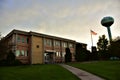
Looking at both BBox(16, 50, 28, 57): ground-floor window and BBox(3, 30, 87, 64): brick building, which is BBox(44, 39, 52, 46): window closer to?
BBox(3, 30, 87, 64): brick building

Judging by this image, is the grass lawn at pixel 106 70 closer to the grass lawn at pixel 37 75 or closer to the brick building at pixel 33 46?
the grass lawn at pixel 37 75

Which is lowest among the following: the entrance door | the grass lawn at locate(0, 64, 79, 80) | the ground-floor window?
the grass lawn at locate(0, 64, 79, 80)

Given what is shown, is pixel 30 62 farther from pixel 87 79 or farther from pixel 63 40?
pixel 87 79

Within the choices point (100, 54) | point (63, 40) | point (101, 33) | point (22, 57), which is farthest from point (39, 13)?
point (101, 33)

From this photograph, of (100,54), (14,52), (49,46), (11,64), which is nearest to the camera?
(11,64)

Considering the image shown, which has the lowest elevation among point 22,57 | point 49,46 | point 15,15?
point 22,57

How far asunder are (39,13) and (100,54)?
3449 centimetres

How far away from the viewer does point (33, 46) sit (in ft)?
138

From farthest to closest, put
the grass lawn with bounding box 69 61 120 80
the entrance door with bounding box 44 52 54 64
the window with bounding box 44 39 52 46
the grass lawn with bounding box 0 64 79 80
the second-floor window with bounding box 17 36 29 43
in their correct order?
1. the entrance door with bounding box 44 52 54 64
2. the window with bounding box 44 39 52 46
3. the second-floor window with bounding box 17 36 29 43
4. the grass lawn with bounding box 69 61 120 80
5. the grass lawn with bounding box 0 64 79 80

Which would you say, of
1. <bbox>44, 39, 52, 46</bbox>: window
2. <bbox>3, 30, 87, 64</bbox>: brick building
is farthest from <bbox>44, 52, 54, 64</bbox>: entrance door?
<bbox>44, 39, 52, 46</bbox>: window

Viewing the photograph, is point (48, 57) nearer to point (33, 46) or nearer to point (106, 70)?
point (33, 46)

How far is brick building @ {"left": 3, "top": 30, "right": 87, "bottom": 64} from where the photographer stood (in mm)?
39500

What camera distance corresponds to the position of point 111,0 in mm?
24438

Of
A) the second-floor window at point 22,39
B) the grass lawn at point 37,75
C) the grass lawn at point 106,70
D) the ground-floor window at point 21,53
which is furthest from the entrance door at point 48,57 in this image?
the grass lawn at point 37,75
